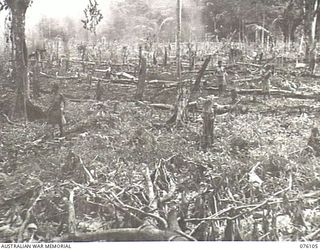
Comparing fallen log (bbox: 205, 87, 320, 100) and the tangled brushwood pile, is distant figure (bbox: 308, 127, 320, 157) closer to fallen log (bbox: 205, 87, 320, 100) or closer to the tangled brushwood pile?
the tangled brushwood pile

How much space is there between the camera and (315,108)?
244cm

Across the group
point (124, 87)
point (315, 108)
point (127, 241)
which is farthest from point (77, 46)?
point (315, 108)

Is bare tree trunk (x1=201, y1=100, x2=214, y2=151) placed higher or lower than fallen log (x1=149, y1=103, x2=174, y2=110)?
lower

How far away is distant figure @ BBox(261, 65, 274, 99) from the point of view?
252cm

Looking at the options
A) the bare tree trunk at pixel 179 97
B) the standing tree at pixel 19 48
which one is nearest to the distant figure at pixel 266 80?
the bare tree trunk at pixel 179 97

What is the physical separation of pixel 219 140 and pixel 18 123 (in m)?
1.11

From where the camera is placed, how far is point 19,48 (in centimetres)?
244

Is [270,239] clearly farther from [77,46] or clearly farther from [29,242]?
[77,46]

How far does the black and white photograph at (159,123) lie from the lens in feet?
6.79

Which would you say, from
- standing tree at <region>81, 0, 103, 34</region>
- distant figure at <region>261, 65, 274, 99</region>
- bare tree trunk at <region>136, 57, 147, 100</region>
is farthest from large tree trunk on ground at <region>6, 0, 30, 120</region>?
distant figure at <region>261, 65, 274, 99</region>

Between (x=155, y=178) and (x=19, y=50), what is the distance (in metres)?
1.05

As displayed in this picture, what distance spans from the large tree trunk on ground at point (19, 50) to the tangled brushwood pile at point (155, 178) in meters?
0.12

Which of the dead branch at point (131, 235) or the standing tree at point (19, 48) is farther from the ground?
the standing tree at point (19, 48)

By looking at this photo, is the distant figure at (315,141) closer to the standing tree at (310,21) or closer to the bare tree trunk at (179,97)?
Result: the standing tree at (310,21)
